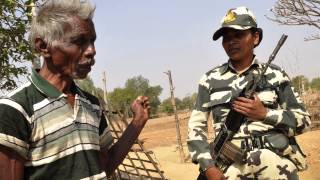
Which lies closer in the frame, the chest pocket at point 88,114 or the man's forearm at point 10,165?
the man's forearm at point 10,165

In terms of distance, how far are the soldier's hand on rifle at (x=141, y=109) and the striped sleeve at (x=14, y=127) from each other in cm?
57

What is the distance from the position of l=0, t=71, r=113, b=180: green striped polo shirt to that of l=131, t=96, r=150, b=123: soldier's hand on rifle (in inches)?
12.9

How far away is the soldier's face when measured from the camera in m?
2.56

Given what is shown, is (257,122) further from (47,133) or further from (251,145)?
(47,133)

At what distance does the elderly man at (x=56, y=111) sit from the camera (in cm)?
138

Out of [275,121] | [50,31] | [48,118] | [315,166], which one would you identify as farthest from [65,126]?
[315,166]

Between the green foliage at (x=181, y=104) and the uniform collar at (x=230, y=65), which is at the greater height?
the uniform collar at (x=230, y=65)

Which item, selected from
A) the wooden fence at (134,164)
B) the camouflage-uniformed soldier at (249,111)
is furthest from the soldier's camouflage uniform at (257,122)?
the wooden fence at (134,164)

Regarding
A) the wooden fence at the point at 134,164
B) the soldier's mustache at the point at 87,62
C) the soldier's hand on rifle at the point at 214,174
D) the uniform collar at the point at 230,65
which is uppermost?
the soldier's mustache at the point at 87,62

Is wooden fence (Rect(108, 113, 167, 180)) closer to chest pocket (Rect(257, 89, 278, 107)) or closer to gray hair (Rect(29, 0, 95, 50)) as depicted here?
chest pocket (Rect(257, 89, 278, 107))

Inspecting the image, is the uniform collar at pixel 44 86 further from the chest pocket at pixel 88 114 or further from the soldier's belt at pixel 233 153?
the soldier's belt at pixel 233 153

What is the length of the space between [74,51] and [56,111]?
0.76 ft

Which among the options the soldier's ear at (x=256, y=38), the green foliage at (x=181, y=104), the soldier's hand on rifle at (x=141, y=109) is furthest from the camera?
the green foliage at (x=181, y=104)

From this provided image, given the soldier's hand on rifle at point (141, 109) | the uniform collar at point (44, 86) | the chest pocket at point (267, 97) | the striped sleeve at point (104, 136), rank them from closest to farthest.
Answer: the uniform collar at point (44, 86)
the striped sleeve at point (104, 136)
the soldier's hand on rifle at point (141, 109)
the chest pocket at point (267, 97)
